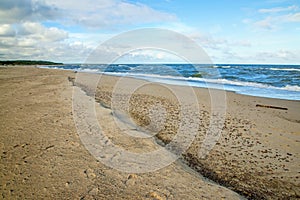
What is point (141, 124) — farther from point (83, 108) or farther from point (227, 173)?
point (227, 173)

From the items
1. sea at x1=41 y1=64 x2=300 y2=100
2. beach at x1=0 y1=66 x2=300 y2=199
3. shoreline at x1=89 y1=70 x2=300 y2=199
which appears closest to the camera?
beach at x1=0 y1=66 x2=300 y2=199

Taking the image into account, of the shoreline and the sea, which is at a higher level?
the sea

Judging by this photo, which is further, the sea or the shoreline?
Result: the sea

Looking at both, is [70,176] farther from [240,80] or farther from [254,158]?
[240,80]

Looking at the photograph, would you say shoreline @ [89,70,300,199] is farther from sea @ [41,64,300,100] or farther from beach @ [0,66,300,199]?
sea @ [41,64,300,100]

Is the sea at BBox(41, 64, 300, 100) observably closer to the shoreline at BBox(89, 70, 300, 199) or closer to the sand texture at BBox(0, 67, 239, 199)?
the shoreline at BBox(89, 70, 300, 199)

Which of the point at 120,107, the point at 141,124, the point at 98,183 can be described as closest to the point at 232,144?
the point at 141,124

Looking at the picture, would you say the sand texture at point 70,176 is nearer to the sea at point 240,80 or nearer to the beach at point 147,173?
the beach at point 147,173

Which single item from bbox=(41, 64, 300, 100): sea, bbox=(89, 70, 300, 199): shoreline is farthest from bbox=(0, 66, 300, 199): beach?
bbox=(41, 64, 300, 100): sea

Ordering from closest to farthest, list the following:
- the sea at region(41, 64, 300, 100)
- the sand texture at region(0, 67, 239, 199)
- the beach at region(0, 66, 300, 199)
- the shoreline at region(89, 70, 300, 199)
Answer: the sand texture at region(0, 67, 239, 199)
the beach at region(0, 66, 300, 199)
the shoreline at region(89, 70, 300, 199)
the sea at region(41, 64, 300, 100)

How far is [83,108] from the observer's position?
7859 millimetres

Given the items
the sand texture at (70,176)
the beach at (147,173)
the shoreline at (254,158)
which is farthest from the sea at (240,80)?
the sand texture at (70,176)

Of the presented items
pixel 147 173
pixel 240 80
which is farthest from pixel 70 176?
pixel 240 80

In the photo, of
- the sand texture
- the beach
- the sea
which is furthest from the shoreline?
the sea
